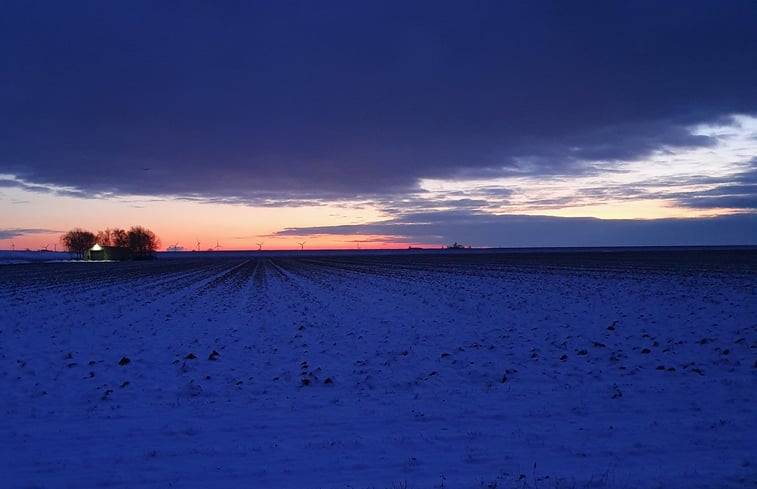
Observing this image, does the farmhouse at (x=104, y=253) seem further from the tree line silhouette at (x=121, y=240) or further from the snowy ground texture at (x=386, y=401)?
the snowy ground texture at (x=386, y=401)

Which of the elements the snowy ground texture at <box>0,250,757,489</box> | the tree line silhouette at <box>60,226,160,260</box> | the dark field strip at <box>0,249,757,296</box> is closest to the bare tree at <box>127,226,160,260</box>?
the tree line silhouette at <box>60,226,160,260</box>

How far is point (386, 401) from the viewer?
875 cm

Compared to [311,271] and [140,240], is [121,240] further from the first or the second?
[311,271]

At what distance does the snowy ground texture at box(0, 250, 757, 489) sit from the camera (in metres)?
5.99

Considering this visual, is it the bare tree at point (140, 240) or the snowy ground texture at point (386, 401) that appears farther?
the bare tree at point (140, 240)

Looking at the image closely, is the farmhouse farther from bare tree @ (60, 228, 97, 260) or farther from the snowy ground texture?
the snowy ground texture

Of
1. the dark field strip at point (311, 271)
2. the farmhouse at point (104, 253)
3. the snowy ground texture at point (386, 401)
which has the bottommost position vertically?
the snowy ground texture at point (386, 401)

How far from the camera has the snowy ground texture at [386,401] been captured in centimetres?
599

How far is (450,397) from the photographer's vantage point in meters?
8.90

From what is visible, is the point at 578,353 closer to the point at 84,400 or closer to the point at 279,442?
the point at 279,442

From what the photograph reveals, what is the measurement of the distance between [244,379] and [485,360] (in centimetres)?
495

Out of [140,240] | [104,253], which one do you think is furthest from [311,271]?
[140,240]

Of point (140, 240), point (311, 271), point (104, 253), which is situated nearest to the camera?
point (311, 271)

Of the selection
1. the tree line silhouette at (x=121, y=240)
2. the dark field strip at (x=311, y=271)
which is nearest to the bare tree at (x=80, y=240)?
the tree line silhouette at (x=121, y=240)
